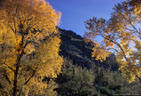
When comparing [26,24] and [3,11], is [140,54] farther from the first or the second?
[3,11]

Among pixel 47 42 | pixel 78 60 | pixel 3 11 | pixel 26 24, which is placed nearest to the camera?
pixel 3 11

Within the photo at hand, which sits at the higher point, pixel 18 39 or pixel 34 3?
pixel 34 3

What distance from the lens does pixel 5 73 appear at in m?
6.16

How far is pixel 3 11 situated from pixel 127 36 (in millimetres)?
6093

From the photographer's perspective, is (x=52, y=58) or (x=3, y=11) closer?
(x=3, y=11)

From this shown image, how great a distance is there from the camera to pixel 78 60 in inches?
2955

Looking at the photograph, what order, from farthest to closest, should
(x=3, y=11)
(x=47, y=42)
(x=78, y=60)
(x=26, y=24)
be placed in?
(x=78, y=60) → (x=47, y=42) → (x=26, y=24) → (x=3, y=11)

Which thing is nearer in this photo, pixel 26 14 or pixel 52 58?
pixel 26 14

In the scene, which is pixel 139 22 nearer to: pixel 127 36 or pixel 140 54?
pixel 127 36

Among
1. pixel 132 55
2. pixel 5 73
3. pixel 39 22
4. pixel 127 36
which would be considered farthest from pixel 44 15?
pixel 132 55

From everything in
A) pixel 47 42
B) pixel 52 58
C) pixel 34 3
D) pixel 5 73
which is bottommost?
pixel 5 73

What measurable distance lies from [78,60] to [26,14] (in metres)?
70.4

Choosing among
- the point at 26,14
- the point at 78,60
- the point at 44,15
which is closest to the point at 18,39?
the point at 26,14

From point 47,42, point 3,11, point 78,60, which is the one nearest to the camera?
point 3,11
